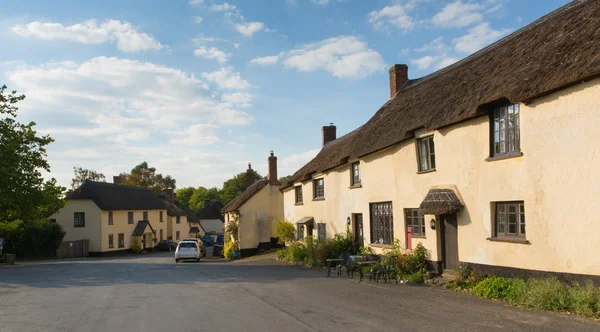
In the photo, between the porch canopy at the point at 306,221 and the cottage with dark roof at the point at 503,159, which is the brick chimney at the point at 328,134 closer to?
the porch canopy at the point at 306,221

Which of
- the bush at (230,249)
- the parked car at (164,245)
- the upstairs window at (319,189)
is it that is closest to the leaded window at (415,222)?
the upstairs window at (319,189)

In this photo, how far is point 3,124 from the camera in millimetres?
31750

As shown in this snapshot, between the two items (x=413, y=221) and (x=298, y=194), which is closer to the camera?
(x=413, y=221)

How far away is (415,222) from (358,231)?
19.4ft

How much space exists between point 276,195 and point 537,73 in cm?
2925

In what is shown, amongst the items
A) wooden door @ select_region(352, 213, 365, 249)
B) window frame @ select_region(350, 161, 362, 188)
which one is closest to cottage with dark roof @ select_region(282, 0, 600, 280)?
wooden door @ select_region(352, 213, 365, 249)

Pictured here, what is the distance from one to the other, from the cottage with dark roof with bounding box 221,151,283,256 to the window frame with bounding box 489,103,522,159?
26095mm

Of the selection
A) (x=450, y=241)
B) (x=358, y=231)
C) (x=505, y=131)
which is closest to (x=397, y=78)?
(x=358, y=231)

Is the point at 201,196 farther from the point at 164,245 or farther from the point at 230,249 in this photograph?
the point at 230,249

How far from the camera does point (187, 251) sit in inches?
1377

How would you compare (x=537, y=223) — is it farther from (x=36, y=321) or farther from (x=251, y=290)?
(x=36, y=321)

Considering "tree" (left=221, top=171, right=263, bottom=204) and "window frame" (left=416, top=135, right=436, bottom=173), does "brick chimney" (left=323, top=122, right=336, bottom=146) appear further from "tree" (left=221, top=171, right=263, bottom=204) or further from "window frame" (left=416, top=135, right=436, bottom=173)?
"tree" (left=221, top=171, right=263, bottom=204)

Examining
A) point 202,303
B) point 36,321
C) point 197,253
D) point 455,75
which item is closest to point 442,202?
point 455,75

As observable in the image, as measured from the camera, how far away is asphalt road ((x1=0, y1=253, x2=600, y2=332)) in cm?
952
